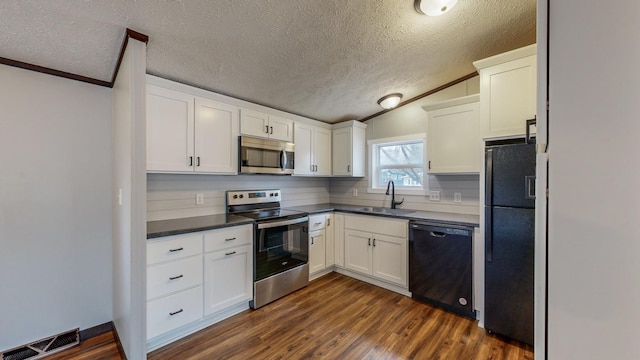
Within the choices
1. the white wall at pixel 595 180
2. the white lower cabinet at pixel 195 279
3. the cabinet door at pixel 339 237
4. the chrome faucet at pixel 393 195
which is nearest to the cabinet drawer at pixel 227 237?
the white lower cabinet at pixel 195 279

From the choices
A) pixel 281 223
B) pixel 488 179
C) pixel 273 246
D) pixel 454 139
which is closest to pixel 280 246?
pixel 273 246

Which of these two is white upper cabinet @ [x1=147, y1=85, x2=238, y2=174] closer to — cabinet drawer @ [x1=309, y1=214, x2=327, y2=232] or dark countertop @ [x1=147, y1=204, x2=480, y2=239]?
dark countertop @ [x1=147, y1=204, x2=480, y2=239]

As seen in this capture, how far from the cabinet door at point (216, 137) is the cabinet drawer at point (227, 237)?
628 millimetres

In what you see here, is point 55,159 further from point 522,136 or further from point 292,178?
point 522,136

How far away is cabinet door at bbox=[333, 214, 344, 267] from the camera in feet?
10.9

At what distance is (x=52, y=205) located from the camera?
6.37ft

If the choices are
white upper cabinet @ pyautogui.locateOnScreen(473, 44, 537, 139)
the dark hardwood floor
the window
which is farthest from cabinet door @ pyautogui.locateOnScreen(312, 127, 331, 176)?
white upper cabinet @ pyautogui.locateOnScreen(473, 44, 537, 139)

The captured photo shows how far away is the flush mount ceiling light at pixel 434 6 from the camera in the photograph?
5.55 ft

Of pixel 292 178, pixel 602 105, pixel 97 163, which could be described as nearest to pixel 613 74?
pixel 602 105

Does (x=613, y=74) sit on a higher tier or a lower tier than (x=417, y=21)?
lower

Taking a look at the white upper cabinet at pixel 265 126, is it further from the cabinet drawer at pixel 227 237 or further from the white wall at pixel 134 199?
the white wall at pixel 134 199

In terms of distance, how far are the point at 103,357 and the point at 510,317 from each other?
3.13 meters

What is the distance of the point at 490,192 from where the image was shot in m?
2.08

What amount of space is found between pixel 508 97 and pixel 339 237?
91.7 inches
